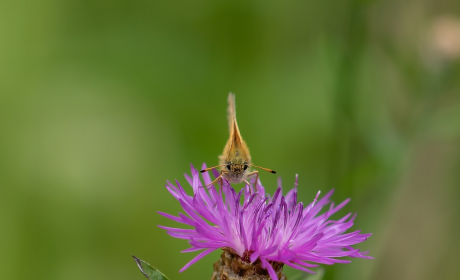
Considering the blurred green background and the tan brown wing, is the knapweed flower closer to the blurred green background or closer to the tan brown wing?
the tan brown wing

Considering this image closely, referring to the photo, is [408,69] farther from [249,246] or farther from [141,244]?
[249,246]

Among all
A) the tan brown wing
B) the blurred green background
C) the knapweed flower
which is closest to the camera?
the knapweed flower

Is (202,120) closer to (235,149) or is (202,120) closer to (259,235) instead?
(235,149)

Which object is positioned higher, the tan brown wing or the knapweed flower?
the tan brown wing

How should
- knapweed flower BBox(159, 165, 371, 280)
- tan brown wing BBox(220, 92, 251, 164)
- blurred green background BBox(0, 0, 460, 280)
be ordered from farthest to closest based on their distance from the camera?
blurred green background BBox(0, 0, 460, 280)
tan brown wing BBox(220, 92, 251, 164)
knapweed flower BBox(159, 165, 371, 280)

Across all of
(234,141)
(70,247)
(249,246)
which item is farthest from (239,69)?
(249,246)

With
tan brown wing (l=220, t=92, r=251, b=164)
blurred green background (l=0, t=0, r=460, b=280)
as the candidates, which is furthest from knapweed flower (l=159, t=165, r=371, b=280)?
blurred green background (l=0, t=0, r=460, b=280)

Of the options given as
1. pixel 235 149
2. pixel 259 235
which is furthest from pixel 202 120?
pixel 259 235

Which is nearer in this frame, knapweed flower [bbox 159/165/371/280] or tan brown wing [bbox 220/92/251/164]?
knapweed flower [bbox 159/165/371/280]
